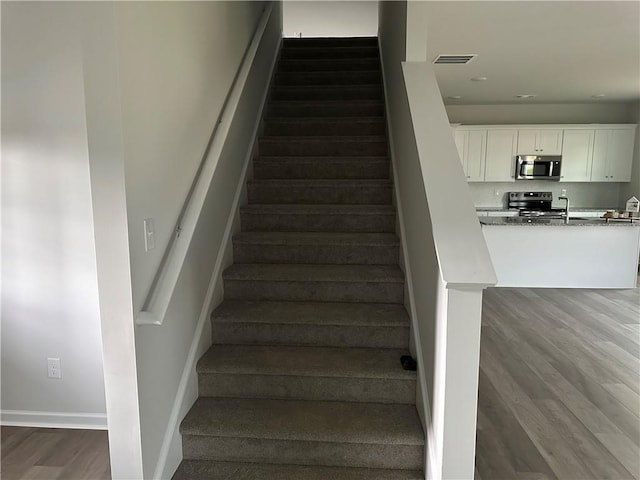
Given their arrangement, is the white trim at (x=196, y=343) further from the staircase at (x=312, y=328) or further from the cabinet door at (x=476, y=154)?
the cabinet door at (x=476, y=154)

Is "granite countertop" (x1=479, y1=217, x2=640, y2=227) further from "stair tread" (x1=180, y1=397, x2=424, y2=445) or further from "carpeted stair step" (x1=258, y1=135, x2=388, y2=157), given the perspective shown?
"stair tread" (x1=180, y1=397, x2=424, y2=445)

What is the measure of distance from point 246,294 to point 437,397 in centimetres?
135

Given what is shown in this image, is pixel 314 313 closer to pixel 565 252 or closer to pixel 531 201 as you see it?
pixel 565 252

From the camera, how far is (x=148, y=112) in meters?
1.72

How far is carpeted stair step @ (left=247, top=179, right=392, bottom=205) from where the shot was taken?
323cm

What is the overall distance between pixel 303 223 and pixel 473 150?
18.3 feet

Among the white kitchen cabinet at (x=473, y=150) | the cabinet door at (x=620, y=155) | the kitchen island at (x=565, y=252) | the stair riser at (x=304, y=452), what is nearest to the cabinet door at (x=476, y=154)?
the white kitchen cabinet at (x=473, y=150)

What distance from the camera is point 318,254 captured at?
2867 millimetres

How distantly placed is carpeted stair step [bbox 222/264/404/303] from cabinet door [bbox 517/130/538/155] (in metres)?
6.07

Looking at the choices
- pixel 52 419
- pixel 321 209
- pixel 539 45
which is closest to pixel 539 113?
pixel 539 45

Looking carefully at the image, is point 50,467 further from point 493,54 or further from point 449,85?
point 449,85

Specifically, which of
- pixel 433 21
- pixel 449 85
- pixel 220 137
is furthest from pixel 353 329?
pixel 449 85

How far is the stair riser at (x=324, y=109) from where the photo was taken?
13.1 ft

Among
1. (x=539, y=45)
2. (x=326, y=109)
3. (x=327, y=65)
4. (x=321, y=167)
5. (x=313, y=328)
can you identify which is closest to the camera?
(x=313, y=328)
